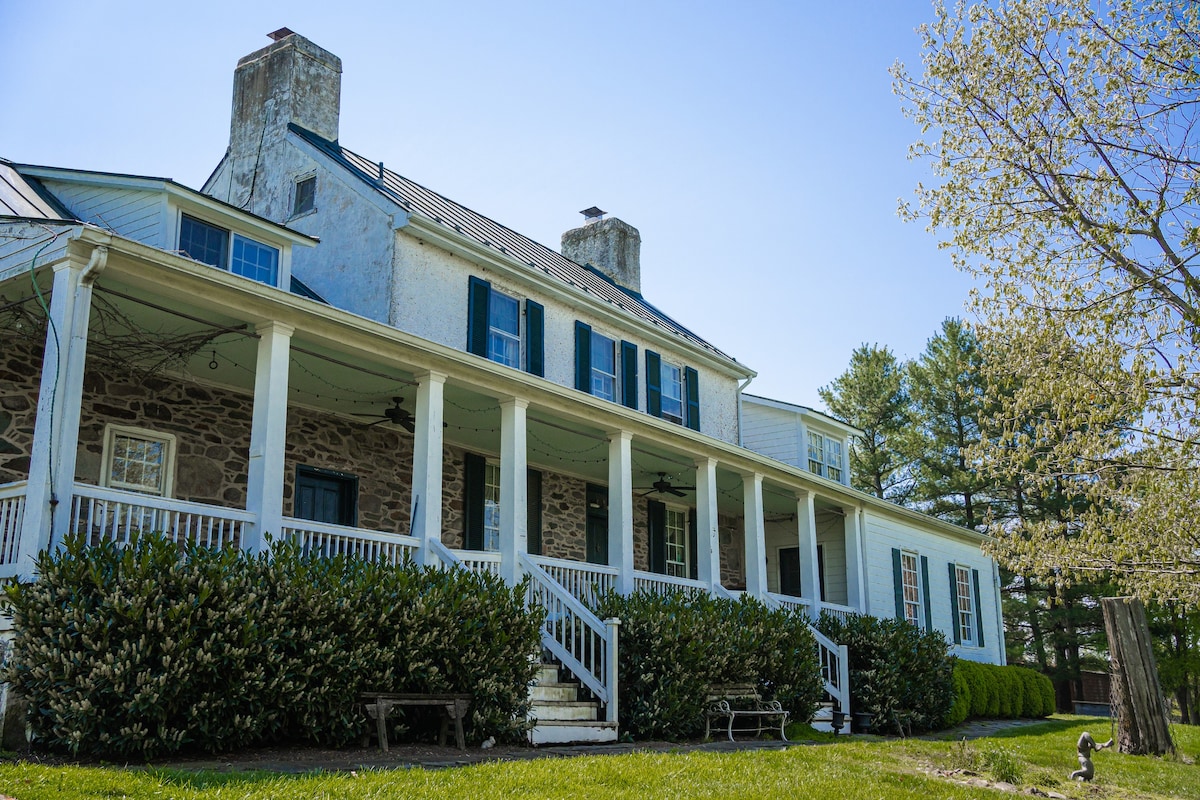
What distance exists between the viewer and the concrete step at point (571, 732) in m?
10.3

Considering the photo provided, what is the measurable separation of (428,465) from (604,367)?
6.35 m

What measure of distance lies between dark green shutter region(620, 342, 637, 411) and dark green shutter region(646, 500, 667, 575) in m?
2.13

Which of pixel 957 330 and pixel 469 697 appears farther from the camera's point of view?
pixel 957 330

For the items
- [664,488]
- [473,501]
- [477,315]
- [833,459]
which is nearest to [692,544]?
[664,488]

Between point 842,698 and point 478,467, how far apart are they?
5881 mm

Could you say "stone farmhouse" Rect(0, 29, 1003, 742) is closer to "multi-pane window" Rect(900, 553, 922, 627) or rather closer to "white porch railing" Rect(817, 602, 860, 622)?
"multi-pane window" Rect(900, 553, 922, 627)

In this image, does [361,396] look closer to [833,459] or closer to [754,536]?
[754,536]

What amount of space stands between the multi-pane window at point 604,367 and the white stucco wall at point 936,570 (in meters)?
5.99

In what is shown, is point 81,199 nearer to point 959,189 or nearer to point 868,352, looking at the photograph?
point 959,189

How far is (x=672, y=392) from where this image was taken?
18594 mm

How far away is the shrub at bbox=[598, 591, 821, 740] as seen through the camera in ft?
37.7

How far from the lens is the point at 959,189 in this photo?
10219 mm

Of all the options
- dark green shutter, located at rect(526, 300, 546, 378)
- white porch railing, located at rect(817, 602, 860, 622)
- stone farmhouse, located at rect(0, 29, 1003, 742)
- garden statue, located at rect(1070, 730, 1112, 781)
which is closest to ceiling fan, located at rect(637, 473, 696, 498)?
stone farmhouse, located at rect(0, 29, 1003, 742)

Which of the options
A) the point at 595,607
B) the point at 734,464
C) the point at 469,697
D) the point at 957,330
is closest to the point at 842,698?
the point at 734,464
